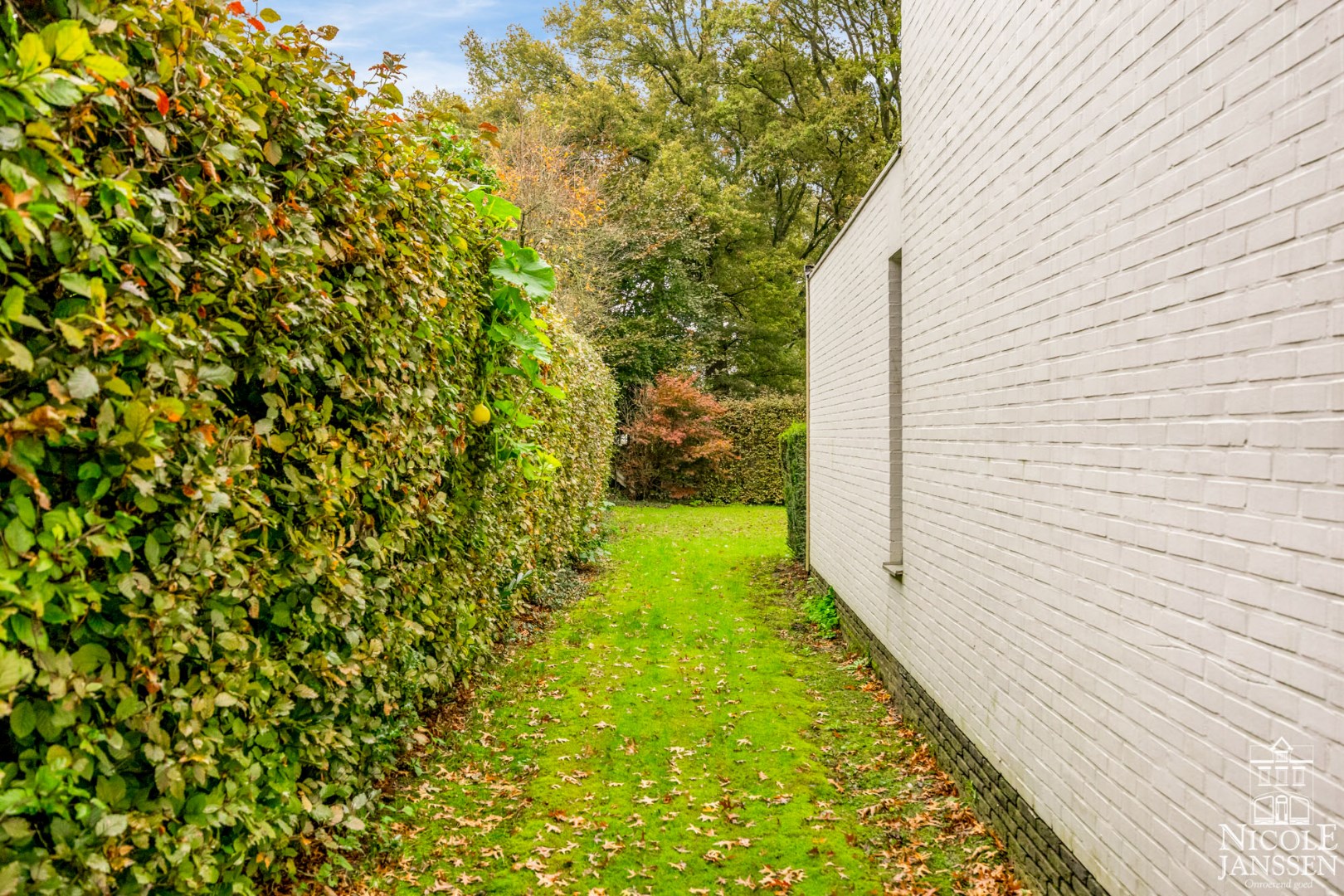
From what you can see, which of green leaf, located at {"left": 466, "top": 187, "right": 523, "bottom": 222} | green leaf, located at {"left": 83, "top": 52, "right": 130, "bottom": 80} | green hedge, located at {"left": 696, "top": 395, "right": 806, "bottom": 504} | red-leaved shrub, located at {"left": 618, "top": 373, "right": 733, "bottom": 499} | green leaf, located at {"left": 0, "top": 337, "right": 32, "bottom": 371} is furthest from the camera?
green hedge, located at {"left": 696, "top": 395, "right": 806, "bottom": 504}

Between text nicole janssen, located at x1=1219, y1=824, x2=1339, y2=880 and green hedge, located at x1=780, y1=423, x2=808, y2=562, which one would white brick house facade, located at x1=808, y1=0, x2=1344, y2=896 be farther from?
green hedge, located at x1=780, y1=423, x2=808, y2=562

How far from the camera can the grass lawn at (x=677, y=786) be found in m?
3.43

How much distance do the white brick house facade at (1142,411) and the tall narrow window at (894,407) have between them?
1.08 m

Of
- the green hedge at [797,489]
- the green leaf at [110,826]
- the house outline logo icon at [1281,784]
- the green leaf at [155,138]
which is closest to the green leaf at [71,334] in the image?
the green leaf at [155,138]

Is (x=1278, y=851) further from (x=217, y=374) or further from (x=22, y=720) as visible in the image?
(x=217, y=374)

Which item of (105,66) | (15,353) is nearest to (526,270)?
(105,66)

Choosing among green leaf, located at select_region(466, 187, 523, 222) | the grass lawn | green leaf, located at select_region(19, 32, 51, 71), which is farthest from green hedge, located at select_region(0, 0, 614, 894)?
green leaf, located at select_region(466, 187, 523, 222)

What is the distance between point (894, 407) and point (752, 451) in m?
14.1

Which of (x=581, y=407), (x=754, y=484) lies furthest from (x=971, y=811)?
(x=754, y=484)

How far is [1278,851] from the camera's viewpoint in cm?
183

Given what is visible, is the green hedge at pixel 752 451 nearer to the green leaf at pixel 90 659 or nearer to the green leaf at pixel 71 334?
the green leaf at pixel 90 659

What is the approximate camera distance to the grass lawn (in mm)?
3434

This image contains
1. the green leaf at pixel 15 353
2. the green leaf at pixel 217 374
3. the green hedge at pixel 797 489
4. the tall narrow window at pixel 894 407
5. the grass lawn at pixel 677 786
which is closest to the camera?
the green leaf at pixel 15 353

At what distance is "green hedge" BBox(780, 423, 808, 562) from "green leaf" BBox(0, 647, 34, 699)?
9.46 metres
